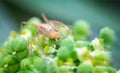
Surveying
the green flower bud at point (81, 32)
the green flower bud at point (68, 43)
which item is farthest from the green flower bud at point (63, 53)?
the green flower bud at point (81, 32)

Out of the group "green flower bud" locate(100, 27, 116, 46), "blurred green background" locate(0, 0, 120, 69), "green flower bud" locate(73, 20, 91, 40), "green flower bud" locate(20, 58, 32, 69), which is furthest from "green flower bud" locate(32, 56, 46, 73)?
"blurred green background" locate(0, 0, 120, 69)

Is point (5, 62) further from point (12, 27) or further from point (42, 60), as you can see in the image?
point (12, 27)

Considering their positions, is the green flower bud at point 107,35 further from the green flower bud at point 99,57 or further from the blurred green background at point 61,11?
the blurred green background at point 61,11

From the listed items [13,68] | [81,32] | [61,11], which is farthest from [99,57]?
[61,11]

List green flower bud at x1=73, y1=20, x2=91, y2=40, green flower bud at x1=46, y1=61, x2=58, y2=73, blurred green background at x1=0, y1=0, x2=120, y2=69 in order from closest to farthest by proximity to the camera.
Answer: green flower bud at x1=46, y1=61, x2=58, y2=73 < green flower bud at x1=73, y1=20, x2=91, y2=40 < blurred green background at x1=0, y1=0, x2=120, y2=69

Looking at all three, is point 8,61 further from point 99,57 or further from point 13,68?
point 99,57

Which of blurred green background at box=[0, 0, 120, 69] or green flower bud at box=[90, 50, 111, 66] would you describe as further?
blurred green background at box=[0, 0, 120, 69]

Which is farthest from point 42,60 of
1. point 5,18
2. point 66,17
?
point 5,18

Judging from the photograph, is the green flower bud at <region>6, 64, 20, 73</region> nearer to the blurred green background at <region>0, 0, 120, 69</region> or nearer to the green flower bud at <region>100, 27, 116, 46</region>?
the green flower bud at <region>100, 27, 116, 46</region>
